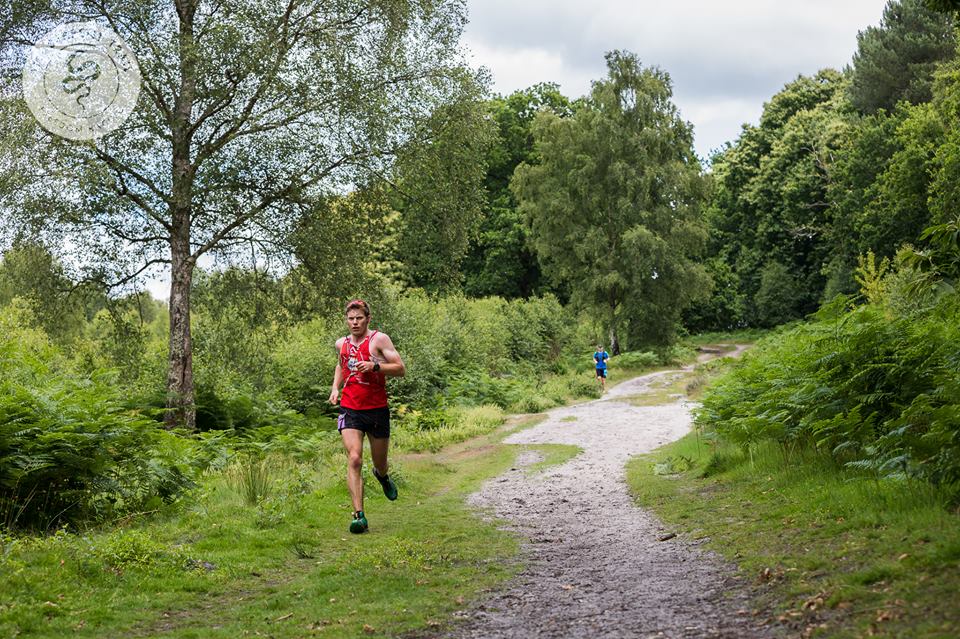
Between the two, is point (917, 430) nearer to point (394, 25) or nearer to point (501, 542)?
point (501, 542)

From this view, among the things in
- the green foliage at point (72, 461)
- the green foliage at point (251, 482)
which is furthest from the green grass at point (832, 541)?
the green foliage at point (72, 461)

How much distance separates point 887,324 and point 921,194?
132 feet

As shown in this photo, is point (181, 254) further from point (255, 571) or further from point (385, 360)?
point (255, 571)

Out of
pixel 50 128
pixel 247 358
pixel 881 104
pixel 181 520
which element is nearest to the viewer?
pixel 181 520

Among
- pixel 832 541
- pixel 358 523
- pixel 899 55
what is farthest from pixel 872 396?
pixel 899 55

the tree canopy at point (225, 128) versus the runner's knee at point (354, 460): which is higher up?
the tree canopy at point (225, 128)

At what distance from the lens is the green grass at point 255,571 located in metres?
5.27

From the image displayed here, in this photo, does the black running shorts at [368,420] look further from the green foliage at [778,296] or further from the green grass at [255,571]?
the green foliage at [778,296]

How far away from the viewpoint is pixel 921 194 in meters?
43.1

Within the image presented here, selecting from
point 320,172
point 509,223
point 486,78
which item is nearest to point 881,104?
point 509,223

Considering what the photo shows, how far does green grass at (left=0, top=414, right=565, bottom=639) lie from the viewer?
5.27m

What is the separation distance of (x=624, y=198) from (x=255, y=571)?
37.7 metres

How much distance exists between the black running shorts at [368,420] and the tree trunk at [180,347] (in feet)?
32.5

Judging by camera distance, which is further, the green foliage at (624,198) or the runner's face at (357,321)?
the green foliage at (624,198)
